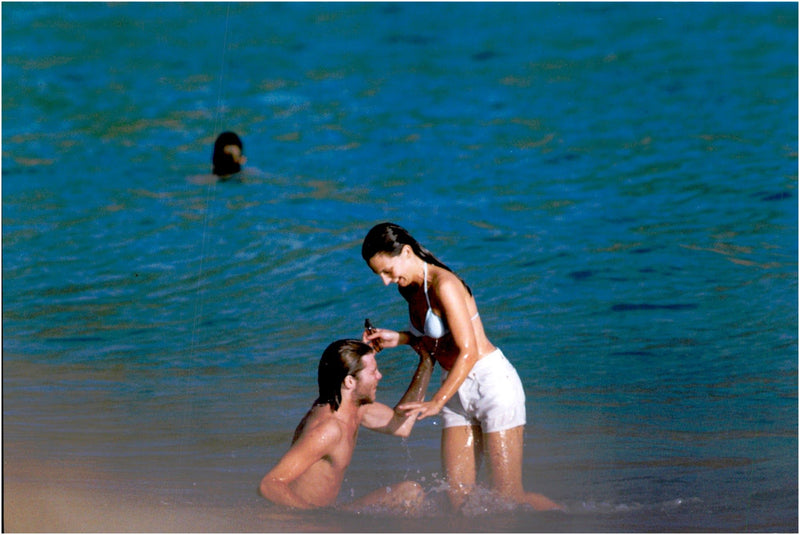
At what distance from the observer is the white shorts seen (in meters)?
5.04

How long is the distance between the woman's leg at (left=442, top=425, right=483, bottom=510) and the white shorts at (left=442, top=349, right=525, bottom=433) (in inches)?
4.1

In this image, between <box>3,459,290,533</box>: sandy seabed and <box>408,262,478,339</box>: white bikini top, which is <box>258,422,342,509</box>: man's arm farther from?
<box>408,262,478,339</box>: white bikini top

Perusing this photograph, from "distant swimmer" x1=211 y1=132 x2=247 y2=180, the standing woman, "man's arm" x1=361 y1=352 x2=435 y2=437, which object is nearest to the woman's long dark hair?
the standing woman

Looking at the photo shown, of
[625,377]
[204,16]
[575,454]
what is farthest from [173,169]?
[575,454]

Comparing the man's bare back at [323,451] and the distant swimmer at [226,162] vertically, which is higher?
the distant swimmer at [226,162]

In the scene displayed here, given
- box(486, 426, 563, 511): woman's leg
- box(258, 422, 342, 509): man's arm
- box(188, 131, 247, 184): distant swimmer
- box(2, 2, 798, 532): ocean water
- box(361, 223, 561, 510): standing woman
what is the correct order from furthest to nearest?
box(188, 131, 247, 184): distant swimmer
box(2, 2, 798, 532): ocean water
box(486, 426, 563, 511): woman's leg
box(258, 422, 342, 509): man's arm
box(361, 223, 561, 510): standing woman

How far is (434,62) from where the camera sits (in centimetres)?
1700

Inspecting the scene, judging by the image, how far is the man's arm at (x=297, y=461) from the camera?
4969 millimetres

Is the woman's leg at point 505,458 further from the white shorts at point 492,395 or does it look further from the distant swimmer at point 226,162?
the distant swimmer at point 226,162


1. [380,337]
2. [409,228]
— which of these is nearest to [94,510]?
[380,337]

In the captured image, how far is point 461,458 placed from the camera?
17.1ft

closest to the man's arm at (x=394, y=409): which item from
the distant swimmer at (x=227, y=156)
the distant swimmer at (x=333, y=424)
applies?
the distant swimmer at (x=333, y=424)

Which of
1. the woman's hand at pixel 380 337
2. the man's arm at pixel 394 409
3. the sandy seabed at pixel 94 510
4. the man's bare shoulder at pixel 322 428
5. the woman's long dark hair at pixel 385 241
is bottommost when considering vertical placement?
the sandy seabed at pixel 94 510

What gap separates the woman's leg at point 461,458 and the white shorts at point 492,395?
11 centimetres
